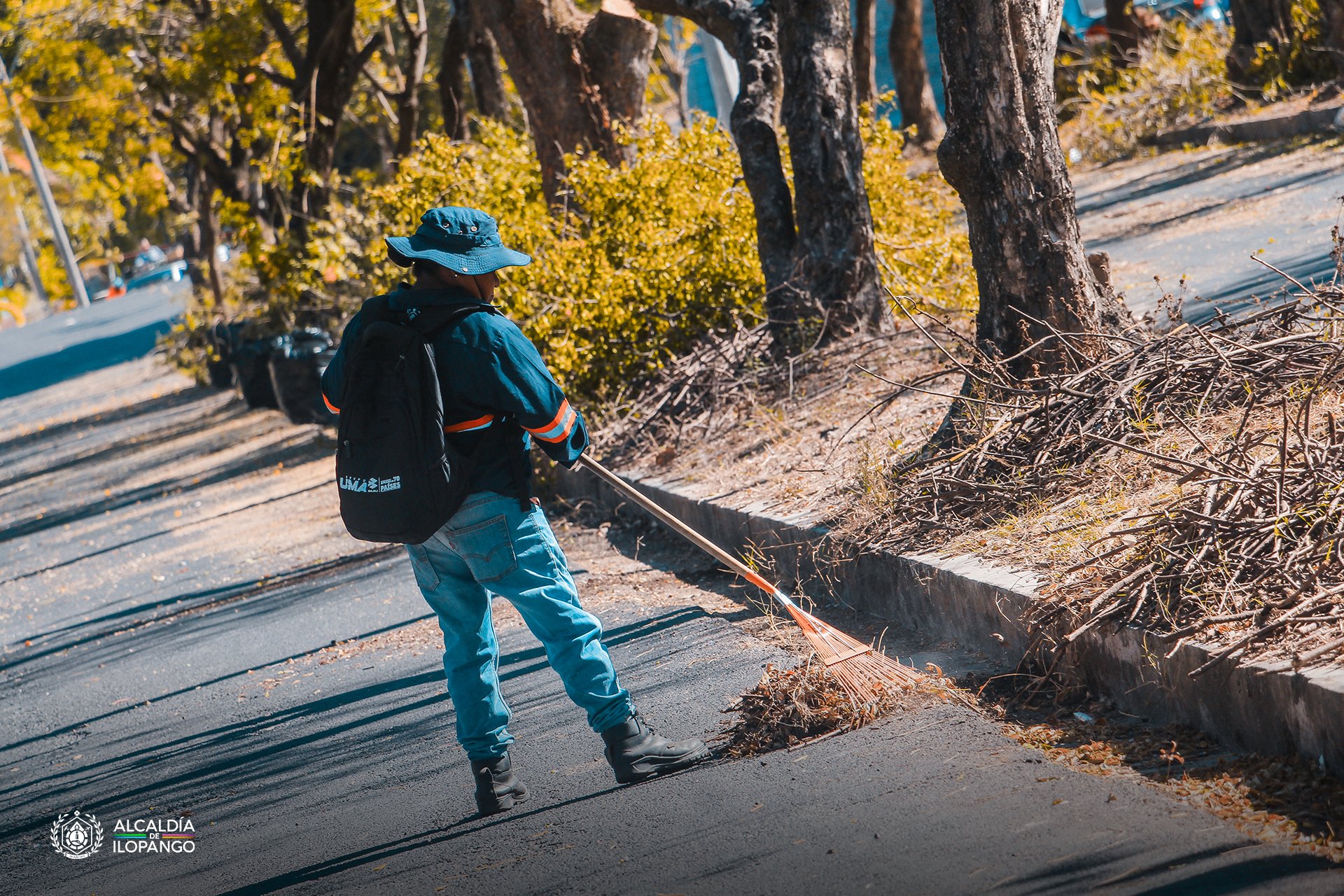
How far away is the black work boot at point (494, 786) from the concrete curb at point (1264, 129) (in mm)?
11492

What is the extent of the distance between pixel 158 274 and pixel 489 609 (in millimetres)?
70355

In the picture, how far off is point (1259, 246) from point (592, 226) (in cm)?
466

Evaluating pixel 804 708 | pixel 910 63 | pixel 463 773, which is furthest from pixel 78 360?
pixel 804 708

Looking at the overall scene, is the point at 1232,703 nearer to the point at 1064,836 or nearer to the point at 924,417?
the point at 1064,836

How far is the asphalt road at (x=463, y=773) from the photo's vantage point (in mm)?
3371

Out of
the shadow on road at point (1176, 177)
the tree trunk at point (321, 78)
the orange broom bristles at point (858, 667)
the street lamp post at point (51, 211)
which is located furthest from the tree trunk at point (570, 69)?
the street lamp post at point (51, 211)

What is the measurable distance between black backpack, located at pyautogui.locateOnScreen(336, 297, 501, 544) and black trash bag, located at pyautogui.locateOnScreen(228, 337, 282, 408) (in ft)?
44.9

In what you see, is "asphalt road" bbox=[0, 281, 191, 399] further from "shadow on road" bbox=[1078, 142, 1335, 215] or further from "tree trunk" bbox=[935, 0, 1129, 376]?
"tree trunk" bbox=[935, 0, 1129, 376]

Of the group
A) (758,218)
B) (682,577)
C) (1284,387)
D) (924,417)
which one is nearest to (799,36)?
(758,218)

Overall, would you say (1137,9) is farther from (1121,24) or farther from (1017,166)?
(1017,166)

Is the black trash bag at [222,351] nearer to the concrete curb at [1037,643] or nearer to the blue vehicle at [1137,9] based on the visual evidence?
the blue vehicle at [1137,9]

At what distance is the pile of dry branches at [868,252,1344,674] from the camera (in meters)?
3.77

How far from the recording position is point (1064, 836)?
332 centimetres

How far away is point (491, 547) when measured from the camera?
4160 mm
